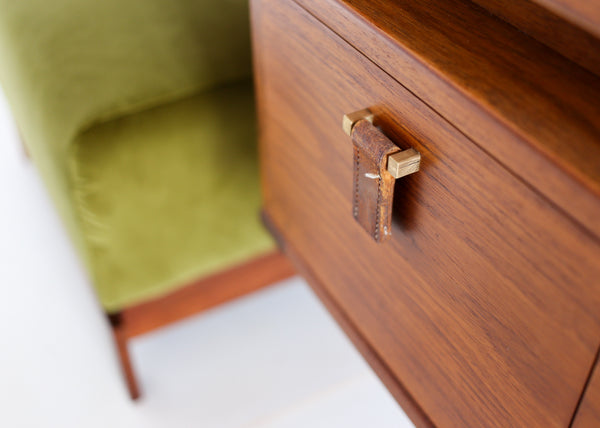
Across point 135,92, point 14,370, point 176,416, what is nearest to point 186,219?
point 135,92

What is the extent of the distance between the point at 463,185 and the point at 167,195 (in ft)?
1.75

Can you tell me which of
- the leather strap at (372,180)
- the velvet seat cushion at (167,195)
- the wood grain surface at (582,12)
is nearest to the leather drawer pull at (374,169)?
the leather strap at (372,180)

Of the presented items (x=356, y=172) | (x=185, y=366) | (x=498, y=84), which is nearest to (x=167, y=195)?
(x=185, y=366)

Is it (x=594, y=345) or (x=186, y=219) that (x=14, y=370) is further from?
(x=594, y=345)

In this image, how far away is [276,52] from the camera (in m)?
0.53

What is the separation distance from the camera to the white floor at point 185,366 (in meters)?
0.91

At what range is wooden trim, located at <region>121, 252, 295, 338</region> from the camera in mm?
850

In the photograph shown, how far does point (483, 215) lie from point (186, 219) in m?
0.54

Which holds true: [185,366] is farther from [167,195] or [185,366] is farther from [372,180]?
[372,180]

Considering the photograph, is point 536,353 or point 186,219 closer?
point 536,353

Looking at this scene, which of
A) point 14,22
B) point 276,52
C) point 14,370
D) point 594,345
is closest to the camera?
point 594,345

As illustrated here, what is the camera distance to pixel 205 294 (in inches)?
34.9

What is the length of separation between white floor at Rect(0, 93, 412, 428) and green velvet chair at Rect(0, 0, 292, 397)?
0.43ft

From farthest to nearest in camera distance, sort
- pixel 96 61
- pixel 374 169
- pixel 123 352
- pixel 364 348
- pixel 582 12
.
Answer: pixel 123 352
pixel 96 61
pixel 364 348
pixel 374 169
pixel 582 12
